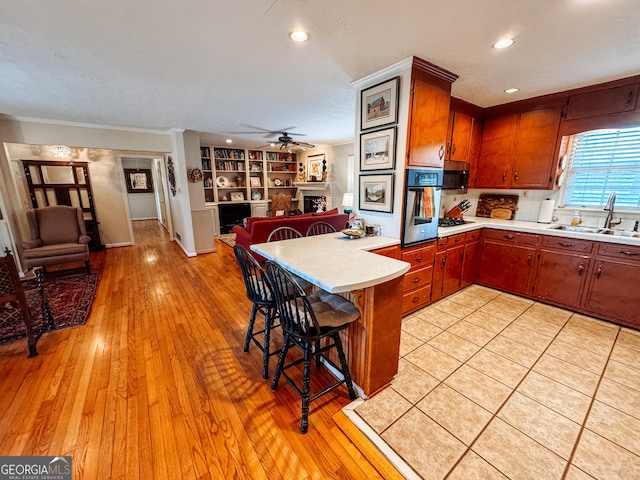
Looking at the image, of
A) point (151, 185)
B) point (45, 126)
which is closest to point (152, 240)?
point (45, 126)

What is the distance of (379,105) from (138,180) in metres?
9.66

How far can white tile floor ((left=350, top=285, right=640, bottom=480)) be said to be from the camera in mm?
1348

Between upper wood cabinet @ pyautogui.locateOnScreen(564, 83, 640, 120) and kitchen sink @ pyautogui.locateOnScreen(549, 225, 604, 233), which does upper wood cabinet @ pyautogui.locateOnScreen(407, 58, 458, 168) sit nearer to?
upper wood cabinet @ pyautogui.locateOnScreen(564, 83, 640, 120)

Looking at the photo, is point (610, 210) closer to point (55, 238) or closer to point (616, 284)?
point (616, 284)

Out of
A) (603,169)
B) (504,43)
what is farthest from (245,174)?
(603,169)

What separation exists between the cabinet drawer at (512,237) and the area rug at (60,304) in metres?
4.89

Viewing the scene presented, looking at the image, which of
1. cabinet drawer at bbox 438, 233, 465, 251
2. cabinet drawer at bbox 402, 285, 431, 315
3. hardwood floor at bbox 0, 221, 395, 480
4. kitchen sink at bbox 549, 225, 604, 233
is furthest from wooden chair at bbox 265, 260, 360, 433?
kitchen sink at bbox 549, 225, 604, 233

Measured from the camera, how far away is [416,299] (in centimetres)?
276

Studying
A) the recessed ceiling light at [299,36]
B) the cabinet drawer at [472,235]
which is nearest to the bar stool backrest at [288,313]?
the recessed ceiling light at [299,36]

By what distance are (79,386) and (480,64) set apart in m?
4.12

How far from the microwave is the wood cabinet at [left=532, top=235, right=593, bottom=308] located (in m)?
1.14

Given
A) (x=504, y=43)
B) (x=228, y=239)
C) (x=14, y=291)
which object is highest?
(x=504, y=43)

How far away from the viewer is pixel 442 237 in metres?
2.83

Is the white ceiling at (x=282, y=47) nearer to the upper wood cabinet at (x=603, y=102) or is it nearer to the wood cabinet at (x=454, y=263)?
the upper wood cabinet at (x=603, y=102)
